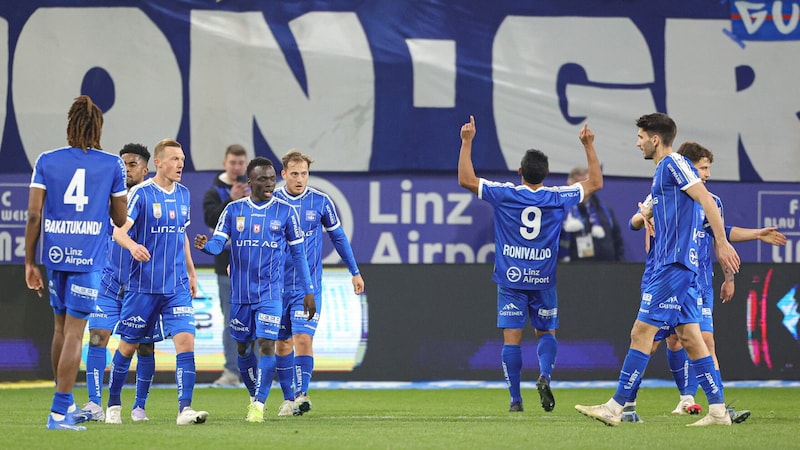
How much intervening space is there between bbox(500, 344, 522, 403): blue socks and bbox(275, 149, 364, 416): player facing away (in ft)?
4.40

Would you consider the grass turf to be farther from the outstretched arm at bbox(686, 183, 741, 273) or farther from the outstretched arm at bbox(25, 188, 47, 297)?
the outstretched arm at bbox(686, 183, 741, 273)

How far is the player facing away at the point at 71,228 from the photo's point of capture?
312 inches

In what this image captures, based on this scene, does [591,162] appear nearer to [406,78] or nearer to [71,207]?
[71,207]

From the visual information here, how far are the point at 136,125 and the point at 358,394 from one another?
15.6 ft

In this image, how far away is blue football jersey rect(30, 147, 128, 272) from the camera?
26.1ft

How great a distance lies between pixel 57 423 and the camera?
8.01 m

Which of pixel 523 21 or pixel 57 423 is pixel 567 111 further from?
pixel 57 423

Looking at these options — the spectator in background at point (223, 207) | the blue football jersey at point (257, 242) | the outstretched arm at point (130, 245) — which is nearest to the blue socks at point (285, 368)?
the blue football jersey at point (257, 242)

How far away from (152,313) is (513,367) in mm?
3141

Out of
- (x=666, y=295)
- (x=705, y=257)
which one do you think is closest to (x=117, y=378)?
(x=666, y=295)

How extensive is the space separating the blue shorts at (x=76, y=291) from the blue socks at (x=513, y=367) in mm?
3846

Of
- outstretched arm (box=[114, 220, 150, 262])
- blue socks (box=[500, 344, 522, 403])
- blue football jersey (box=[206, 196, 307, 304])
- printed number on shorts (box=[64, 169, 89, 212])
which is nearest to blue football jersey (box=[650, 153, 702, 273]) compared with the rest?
blue socks (box=[500, 344, 522, 403])

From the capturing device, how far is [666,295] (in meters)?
8.54

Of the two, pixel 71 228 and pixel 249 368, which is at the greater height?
pixel 71 228
